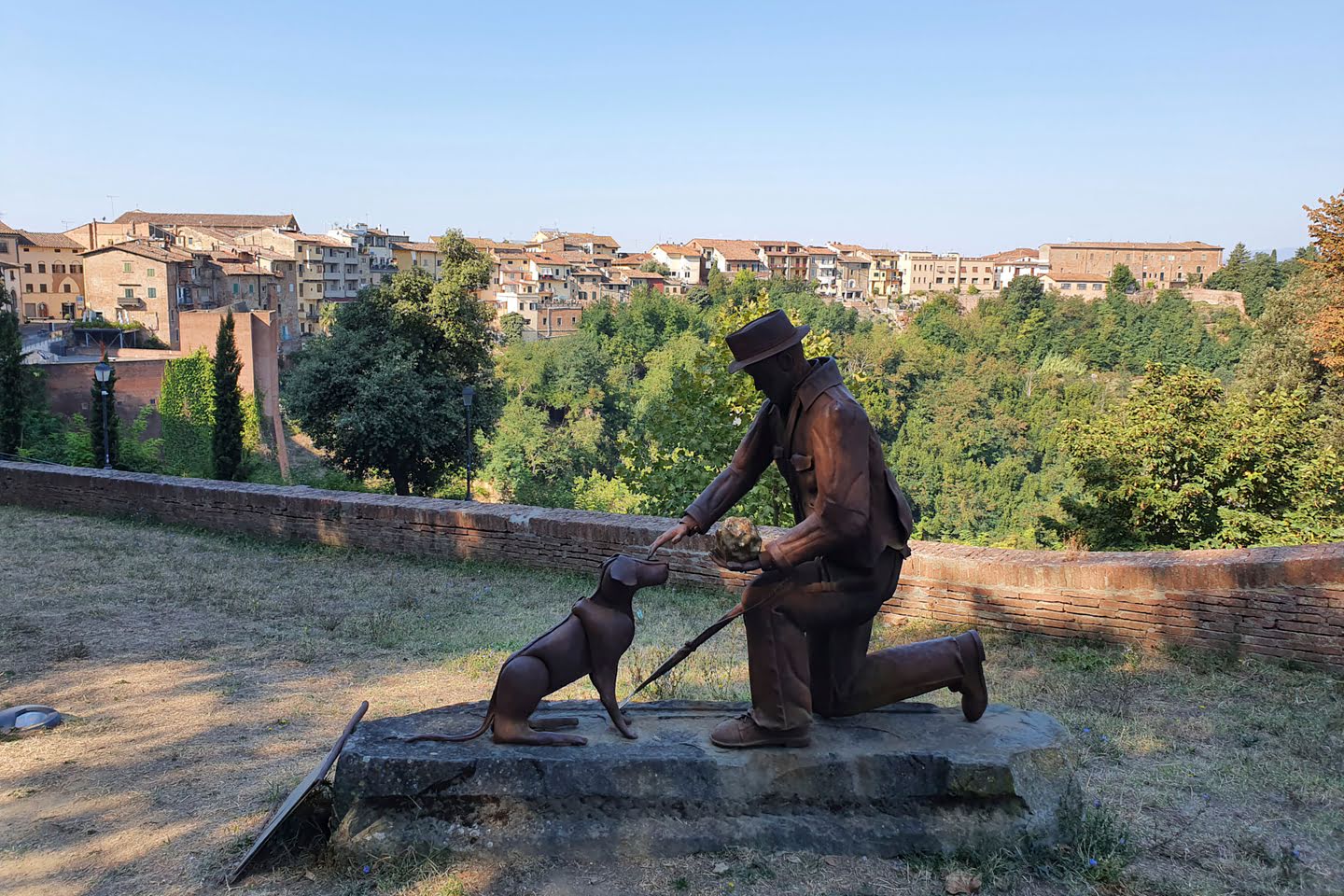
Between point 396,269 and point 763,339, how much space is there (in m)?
80.3

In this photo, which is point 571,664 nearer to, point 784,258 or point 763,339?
point 763,339

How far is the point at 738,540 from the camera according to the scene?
385cm

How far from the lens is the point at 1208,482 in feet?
32.5

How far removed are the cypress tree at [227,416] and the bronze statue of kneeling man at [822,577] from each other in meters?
21.5

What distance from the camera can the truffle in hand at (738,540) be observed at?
12.6 feet

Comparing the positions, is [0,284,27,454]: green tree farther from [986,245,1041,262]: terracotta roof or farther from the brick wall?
[986,245,1041,262]: terracotta roof

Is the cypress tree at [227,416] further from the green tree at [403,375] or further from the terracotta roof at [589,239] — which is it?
the terracotta roof at [589,239]

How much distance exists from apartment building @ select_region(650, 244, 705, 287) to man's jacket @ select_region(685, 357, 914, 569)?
320ft

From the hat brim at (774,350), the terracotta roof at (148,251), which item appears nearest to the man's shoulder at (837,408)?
the hat brim at (774,350)

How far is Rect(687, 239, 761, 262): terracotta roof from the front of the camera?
340 feet

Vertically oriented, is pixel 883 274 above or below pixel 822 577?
above

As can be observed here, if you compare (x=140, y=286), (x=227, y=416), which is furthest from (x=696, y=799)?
(x=140, y=286)

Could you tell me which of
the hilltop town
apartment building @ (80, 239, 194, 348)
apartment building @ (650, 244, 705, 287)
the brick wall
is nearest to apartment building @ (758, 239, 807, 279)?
the hilltop town

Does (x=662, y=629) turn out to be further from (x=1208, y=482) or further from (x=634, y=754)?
(x=1208, y=482)
